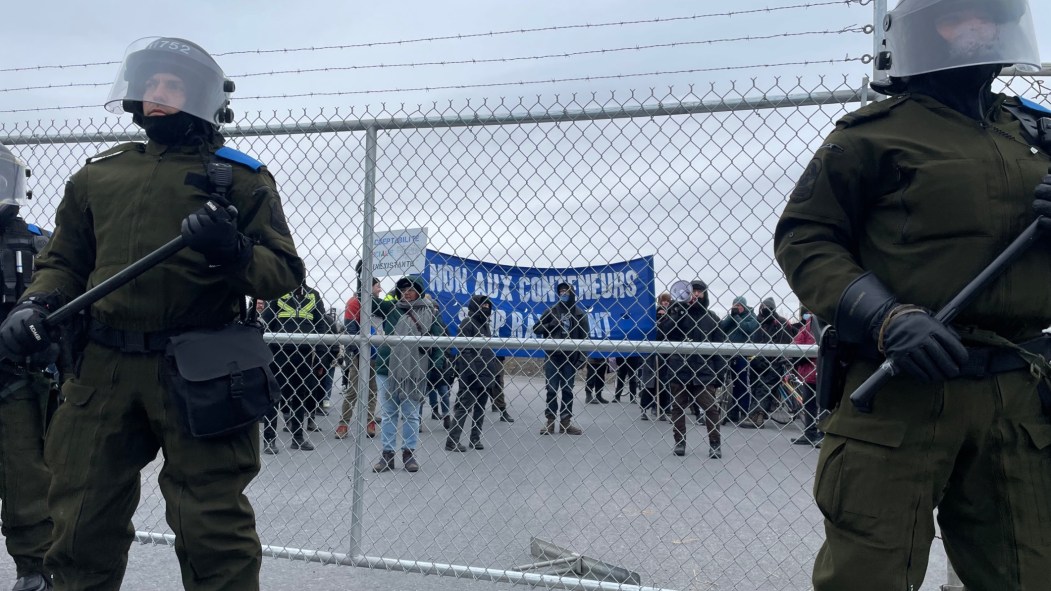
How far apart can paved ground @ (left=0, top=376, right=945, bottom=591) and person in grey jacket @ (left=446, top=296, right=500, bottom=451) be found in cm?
28

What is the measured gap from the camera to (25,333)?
259 cm

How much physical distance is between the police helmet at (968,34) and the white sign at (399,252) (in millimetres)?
2113

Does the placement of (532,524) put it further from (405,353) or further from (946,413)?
(946,413)

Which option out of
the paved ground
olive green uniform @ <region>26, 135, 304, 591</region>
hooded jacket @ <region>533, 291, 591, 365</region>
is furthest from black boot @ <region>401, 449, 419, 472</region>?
olive green uniform @ <region>26, 135, 304, 591</region>

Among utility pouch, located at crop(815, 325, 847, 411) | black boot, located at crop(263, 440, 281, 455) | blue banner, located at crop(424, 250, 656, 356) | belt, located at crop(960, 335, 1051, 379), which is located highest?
belt, located at crop(960, 335, 1051, 379)

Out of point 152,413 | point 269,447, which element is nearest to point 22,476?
point 152,413

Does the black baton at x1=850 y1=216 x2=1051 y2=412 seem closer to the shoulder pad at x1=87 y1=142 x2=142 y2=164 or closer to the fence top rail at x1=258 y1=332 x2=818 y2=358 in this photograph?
the fence top rail at x1=258 y1=332 x2=818 y2=358

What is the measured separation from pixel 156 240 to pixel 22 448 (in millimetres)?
1323

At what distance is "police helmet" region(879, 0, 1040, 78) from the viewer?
2.02 m

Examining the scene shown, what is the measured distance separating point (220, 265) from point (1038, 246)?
7.31 ft

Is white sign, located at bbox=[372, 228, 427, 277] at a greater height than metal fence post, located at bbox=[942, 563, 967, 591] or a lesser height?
greater

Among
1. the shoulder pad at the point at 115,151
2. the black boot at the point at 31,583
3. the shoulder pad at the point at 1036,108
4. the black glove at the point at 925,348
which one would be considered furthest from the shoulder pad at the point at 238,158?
the shoulder pad at the point at 1036,108

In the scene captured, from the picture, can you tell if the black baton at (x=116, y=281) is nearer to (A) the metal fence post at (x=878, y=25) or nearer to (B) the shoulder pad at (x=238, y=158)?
(B) the shoulder pad at (x=238, y=158)

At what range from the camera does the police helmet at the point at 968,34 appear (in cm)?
202
